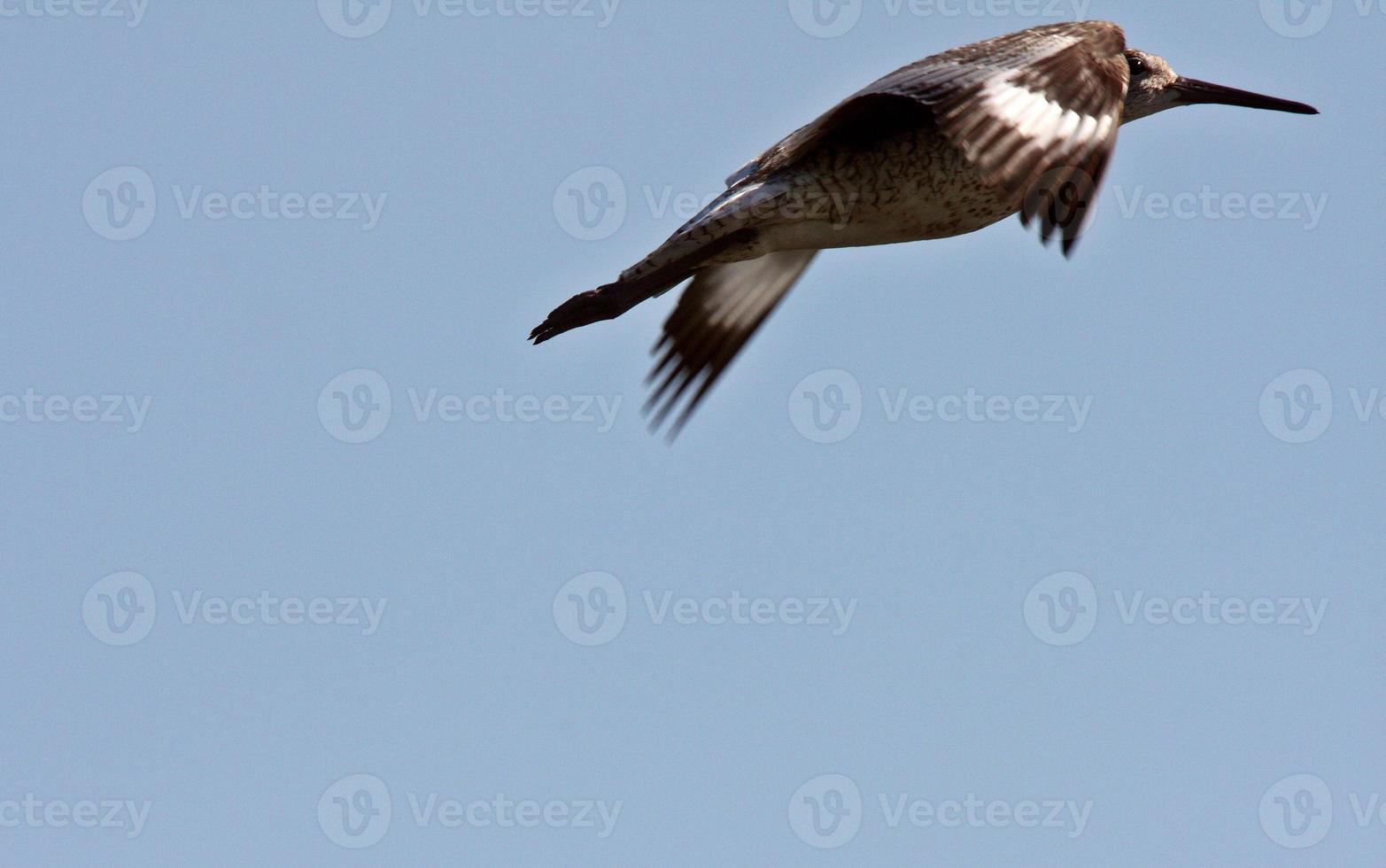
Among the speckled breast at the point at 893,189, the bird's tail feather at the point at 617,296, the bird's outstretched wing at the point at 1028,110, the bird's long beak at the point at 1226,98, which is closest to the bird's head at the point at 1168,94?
the bird's long beak at the point at 1226,98

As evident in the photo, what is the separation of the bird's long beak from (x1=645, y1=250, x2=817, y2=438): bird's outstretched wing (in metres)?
2.87

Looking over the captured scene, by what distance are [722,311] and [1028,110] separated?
4100mm

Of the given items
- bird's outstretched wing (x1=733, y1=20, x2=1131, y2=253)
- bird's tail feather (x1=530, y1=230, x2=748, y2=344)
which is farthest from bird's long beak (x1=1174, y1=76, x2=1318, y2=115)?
bird's tail feather (x1=530, y1=230, x2=748, y2=344)

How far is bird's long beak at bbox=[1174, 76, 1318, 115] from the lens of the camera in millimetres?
13844

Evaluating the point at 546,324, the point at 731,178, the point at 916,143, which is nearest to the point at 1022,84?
the point at 916,143

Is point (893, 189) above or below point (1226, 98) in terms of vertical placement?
below

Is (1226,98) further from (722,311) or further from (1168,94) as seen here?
(722,311)

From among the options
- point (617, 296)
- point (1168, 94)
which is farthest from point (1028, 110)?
point (1168, 94)

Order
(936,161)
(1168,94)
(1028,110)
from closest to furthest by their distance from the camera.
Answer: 1. (1028,110)
2. (936,161)
3. (1168,94)

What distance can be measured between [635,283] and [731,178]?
1.06 meters

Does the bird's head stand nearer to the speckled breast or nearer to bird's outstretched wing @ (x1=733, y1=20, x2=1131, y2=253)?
bird's outstretched wing @ (x1=733, y1=20, x2=1131, y2=253)

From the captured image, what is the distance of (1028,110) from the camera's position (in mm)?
10500

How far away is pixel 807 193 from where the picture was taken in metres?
12.0

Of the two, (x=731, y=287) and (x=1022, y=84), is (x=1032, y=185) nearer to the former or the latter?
(x=1022, y=84)
